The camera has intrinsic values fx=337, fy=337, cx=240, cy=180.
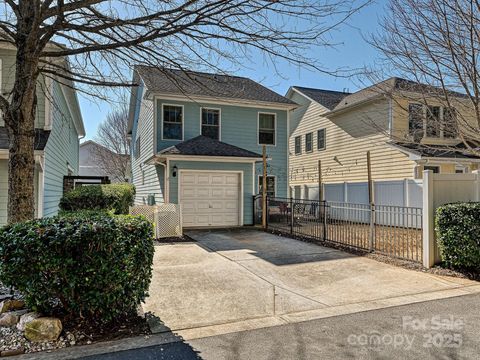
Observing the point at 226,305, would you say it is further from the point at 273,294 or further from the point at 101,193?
the point at 101,193

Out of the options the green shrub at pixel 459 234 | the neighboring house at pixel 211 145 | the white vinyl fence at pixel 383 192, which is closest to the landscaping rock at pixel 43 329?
the green shrub at pixel 459 234

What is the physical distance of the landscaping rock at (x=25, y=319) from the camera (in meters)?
3.49

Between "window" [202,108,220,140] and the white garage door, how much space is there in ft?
7.87

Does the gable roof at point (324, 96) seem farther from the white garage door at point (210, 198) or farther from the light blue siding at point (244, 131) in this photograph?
the white garage door at point (210, 198)

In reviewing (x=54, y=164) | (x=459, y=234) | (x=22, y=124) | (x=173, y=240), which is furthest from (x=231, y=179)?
(x=22, y=124)

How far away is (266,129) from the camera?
610 inches

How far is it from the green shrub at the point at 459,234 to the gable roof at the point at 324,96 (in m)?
13.0

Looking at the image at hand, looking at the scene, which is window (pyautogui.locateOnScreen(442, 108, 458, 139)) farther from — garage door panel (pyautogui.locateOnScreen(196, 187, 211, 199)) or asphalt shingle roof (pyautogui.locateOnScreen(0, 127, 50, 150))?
asphalt shingle roof (pyautogui.locateOnScreen(0, 127, 50, 150))

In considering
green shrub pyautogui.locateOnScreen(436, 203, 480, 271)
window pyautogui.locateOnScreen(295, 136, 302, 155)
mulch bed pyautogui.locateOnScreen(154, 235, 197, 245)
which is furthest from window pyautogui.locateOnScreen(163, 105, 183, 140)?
green shrub pyautogui.locateOnScreen(436, 203, 480, 271)

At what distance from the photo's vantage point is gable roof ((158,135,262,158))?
12.0 metres

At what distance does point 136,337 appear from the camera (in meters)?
3.62

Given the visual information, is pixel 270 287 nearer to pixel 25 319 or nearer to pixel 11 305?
pixel 25 319

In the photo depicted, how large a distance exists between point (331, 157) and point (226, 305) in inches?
587

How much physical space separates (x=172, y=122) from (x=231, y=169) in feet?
10.5
